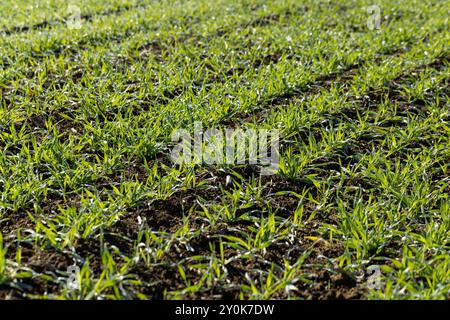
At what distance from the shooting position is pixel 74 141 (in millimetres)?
3297

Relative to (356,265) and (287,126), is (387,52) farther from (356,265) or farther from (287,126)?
(356,265)

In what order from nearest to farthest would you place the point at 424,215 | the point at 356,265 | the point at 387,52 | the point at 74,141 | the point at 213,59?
the point at 356,265 → the point at 424,215 → the point at 74,141 → the point at 213,59 → the point at 387,52

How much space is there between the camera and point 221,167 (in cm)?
308

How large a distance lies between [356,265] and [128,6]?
5.09 metres

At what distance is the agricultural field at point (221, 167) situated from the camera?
2309mm

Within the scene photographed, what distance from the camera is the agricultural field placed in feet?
7.57

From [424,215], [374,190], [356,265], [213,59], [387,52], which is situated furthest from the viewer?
[387,52]

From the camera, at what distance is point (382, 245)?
2.47 m

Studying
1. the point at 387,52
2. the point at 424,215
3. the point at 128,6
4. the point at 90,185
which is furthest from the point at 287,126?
the point at 128,6

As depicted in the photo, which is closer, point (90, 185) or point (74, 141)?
point (90, 185)

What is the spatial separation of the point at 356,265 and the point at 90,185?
4.49ft

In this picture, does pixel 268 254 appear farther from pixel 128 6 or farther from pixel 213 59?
pixel 128 6

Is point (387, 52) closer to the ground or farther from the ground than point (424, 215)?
farther from the ground

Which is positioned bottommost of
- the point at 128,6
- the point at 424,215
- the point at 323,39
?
the point at 424,215
